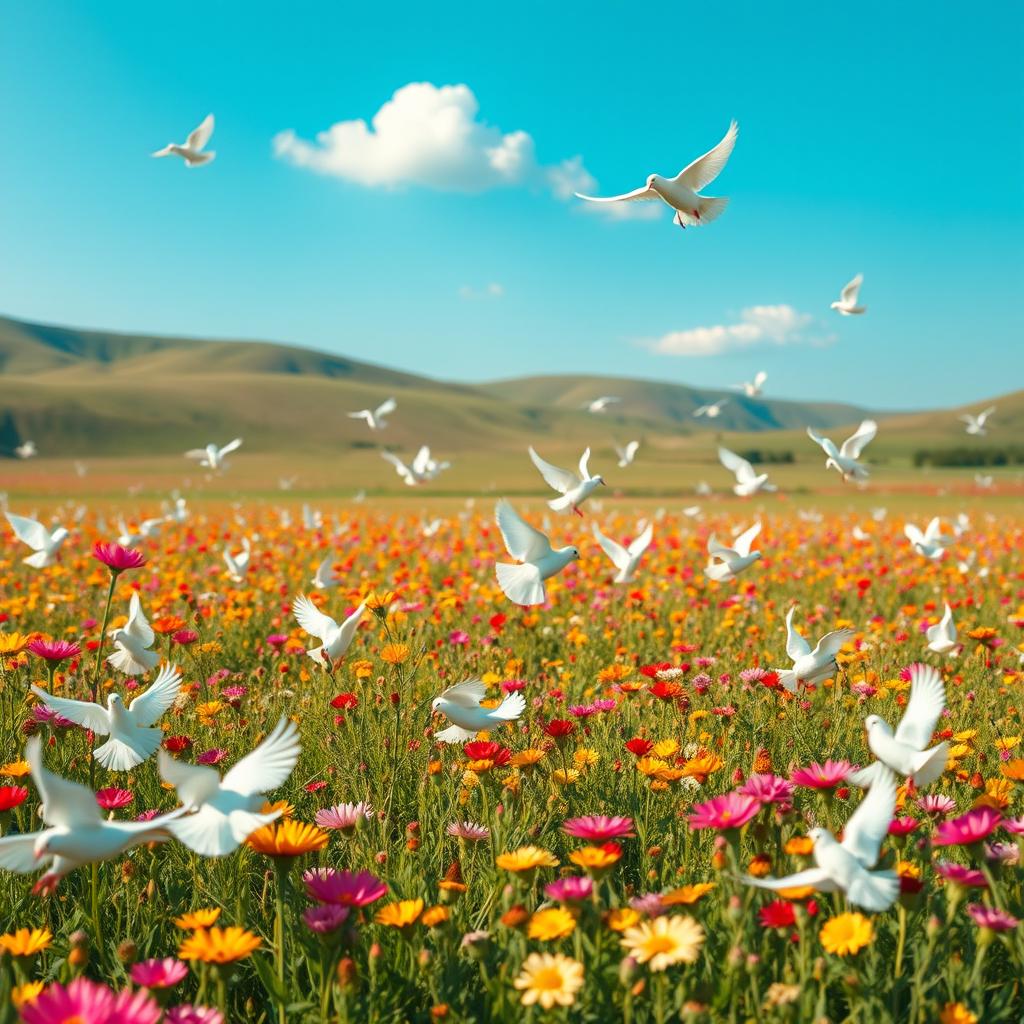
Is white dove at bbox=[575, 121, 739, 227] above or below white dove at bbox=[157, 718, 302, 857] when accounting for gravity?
above

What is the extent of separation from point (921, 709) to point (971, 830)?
0.87 ft

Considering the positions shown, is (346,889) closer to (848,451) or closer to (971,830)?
(971,830)

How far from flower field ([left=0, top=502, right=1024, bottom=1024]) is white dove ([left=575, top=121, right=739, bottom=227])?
224 centimetres

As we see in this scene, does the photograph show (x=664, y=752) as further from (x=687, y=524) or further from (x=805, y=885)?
(x=687, y=524)

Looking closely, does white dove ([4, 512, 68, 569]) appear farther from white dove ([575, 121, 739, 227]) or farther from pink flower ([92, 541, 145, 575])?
white dove ([575, 121, 739, 227])

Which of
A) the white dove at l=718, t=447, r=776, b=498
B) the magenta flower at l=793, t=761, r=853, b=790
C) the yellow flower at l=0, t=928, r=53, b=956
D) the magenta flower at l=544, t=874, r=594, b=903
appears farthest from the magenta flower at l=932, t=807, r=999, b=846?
the white dove at l=718, t=447, r=776, b=498

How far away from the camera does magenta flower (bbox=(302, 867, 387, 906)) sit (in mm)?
1680

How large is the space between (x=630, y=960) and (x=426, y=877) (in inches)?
40.8

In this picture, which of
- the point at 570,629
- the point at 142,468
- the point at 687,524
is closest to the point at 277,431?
the point at 142,468

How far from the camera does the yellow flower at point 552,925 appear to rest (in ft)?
5.19

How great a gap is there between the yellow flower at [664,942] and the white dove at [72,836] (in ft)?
2.82

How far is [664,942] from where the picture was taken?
1.53 metres

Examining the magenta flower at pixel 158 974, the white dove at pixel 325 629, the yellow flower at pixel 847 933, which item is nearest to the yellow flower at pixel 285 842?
the magenta flower at pixel 158 974

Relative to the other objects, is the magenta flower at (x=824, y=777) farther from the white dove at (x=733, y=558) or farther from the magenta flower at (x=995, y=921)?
the white dove at (x=733, y=558)
